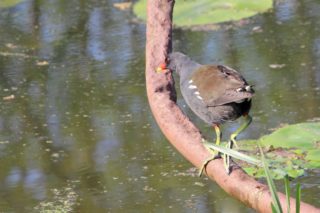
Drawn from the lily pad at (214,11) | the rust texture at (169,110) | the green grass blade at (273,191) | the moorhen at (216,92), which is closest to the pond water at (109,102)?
the lily pad at (214,11)

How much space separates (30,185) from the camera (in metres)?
5.01

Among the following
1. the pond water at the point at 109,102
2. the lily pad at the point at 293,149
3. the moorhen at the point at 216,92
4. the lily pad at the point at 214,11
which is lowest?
the pond water at the point at 109,102

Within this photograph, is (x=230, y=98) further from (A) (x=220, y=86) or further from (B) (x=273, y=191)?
(B) (x=273, y=191)

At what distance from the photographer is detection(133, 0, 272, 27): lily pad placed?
25.1ft

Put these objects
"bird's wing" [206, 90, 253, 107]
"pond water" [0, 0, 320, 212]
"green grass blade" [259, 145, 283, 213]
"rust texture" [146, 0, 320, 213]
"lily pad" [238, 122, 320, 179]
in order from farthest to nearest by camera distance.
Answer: "pond water" [0, 0, 320, 212], "lily pad" [238, 122, 320, 179], "bird's wing" [206, 90, 253, 107], "rust texture" [146, 0, 320, 213], "green grass blade" [259, 145, 283, 213]

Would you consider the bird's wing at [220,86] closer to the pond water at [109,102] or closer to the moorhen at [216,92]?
the moorhen at [216,92]

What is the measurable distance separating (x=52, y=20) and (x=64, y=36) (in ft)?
1.84

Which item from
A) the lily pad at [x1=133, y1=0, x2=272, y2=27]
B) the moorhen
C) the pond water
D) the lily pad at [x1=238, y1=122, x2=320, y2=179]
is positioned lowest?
the pond water

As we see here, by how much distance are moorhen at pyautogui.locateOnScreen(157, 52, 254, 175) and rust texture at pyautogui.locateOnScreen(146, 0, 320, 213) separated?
16cm

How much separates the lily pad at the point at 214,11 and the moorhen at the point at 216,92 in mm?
4526

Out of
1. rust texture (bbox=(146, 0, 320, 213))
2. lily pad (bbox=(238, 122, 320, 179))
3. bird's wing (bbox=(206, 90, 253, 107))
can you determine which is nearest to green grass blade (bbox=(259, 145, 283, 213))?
rust texture (bbox=(146, 0, 320, 213))

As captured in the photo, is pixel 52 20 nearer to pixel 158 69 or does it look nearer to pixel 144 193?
pixel 144 193

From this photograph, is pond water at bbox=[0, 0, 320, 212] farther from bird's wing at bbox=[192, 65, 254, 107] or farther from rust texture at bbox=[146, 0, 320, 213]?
rust texture at bbox=[146, 0, 320, 213]

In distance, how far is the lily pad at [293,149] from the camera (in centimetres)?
466
